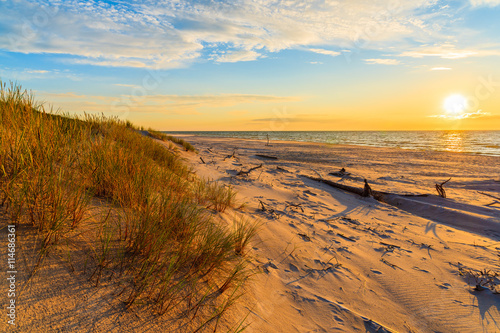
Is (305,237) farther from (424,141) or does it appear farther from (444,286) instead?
(424,141)

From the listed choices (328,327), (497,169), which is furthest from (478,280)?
(497,169)

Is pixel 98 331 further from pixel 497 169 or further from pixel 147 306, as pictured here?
pixel 497 169

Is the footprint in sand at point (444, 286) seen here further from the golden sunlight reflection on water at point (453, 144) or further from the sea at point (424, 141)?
the golden sunlight reflection on water at point (453, 144)

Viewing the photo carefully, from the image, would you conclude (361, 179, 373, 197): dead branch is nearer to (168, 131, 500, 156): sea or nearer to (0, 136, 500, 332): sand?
(0, 136, 500, 332): sand

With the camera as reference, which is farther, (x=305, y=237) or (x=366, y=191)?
(x=366, y=191)

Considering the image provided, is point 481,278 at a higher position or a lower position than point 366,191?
lower

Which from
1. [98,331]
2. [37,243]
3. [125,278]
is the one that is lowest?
[98,331]

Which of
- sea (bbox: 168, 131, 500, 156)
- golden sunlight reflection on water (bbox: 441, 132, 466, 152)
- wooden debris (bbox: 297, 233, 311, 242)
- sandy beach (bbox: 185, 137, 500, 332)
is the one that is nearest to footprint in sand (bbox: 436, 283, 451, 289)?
sandy beach (bbox: 185, 137, 500, 332)

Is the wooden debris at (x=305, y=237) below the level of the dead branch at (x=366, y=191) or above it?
below

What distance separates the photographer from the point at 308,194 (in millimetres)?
6125

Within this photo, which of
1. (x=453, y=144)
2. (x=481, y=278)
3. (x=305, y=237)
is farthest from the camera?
(x=453, y=144)

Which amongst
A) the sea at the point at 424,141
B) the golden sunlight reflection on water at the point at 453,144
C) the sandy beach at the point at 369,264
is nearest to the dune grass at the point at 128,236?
the sandy beach at the point at 369,264

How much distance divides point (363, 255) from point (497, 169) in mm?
13036

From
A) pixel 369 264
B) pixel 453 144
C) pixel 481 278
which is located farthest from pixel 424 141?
pixel 369 264
